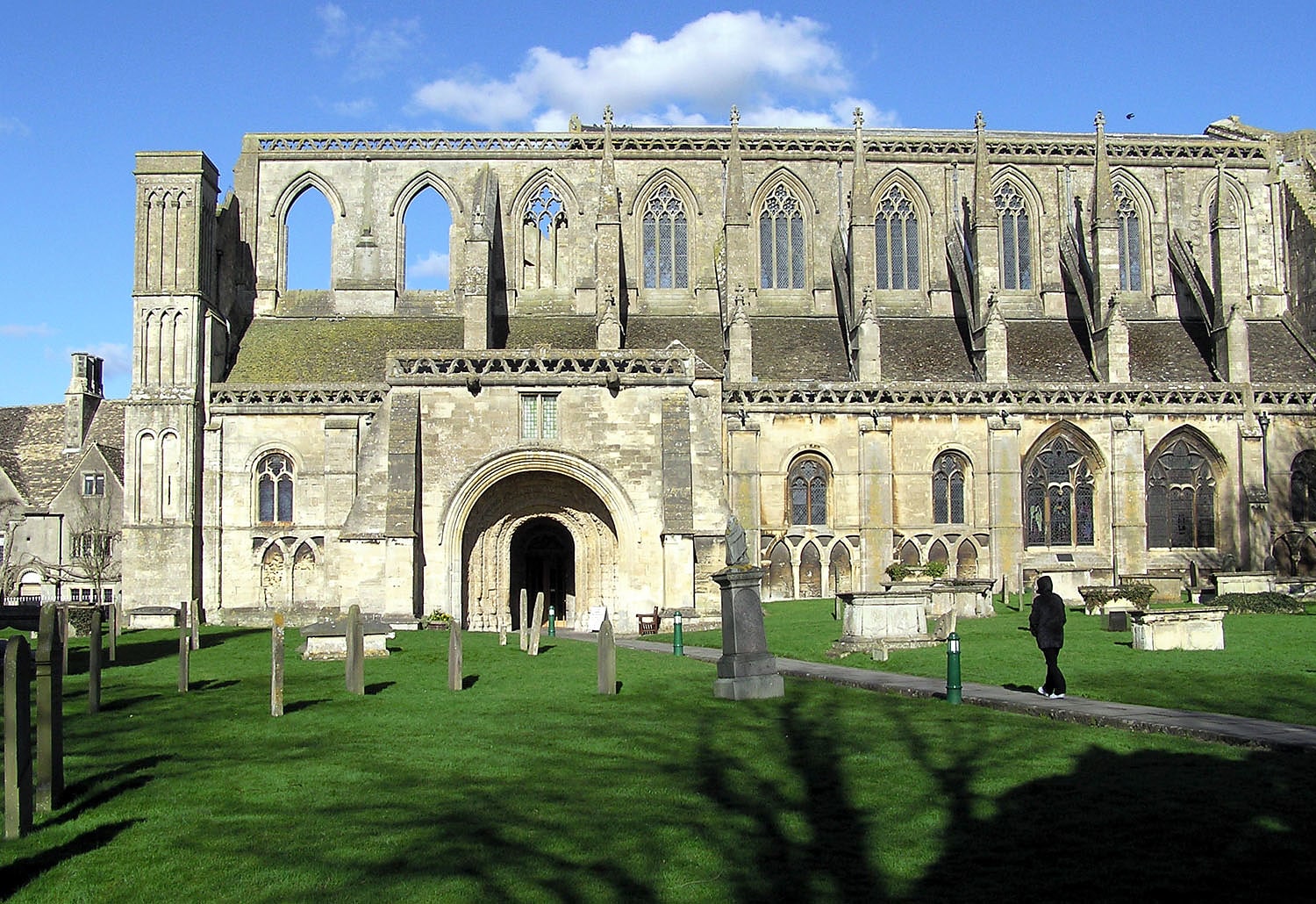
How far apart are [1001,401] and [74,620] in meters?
27.9

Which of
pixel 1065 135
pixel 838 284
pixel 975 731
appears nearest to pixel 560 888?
pixel 975 731

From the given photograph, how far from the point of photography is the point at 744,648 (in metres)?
17.1

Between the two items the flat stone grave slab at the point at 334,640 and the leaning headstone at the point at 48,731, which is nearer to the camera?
the leaning headstone at the point at 48,731

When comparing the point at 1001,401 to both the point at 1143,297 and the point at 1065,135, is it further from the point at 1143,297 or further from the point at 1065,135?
Result: the point at 1065,135

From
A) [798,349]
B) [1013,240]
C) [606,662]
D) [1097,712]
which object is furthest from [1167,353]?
[606,662]

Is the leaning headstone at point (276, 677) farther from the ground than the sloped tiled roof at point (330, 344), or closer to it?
closer to it

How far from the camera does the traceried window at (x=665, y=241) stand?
1855 inches

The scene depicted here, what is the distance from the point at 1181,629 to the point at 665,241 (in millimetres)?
28846

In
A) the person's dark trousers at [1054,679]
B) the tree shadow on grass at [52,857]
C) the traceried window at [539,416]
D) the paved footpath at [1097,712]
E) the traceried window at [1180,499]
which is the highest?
the traceried window at [539,416]

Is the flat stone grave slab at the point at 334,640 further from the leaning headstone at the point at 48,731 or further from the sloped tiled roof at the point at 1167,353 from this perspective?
the sloped tiled roof at the point at 1167,353

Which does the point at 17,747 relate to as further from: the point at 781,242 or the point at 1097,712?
the point at 781,242

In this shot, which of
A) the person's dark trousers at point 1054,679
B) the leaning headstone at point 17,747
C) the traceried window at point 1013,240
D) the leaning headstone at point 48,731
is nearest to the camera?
the leaning headstone at point 17,747

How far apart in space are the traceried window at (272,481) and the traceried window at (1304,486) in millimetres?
32723

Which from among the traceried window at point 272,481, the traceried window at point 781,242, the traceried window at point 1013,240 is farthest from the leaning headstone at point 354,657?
the traceried window at point 1013,240
